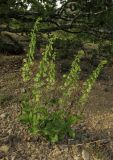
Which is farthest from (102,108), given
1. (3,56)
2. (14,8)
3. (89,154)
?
(3,56)

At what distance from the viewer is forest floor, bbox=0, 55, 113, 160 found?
208 inches

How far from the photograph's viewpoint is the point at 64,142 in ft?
18.0

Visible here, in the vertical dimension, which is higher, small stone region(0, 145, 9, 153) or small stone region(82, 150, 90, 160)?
small stone region(0, 145, 9, 153)

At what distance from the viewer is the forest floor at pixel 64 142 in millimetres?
5293

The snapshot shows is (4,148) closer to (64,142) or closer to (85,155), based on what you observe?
(64,142)

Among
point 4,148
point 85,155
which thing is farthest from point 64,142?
point 4,148

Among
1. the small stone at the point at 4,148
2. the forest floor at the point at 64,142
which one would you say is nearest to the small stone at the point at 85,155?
the forest floor at the point at 64,142

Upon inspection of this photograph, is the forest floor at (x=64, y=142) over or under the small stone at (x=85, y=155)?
over

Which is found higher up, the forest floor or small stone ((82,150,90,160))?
the forest floor

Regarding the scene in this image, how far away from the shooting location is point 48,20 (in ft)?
24.2

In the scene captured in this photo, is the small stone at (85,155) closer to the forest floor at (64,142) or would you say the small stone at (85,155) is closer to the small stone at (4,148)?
the forest floor at (64,142)

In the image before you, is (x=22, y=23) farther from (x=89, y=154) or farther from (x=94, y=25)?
(x=89, y=154)

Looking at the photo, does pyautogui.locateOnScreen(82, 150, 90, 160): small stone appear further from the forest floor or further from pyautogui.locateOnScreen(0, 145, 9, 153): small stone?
pyautogui.locateOnScreen(0, 145, 9, 153): small stone

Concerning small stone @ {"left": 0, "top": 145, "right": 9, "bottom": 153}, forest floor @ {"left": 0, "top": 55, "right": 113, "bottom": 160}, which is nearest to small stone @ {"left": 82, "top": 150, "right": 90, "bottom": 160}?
forest floor @ {"left": 0, "top": 55, "right": 113, "bottom": 160}
